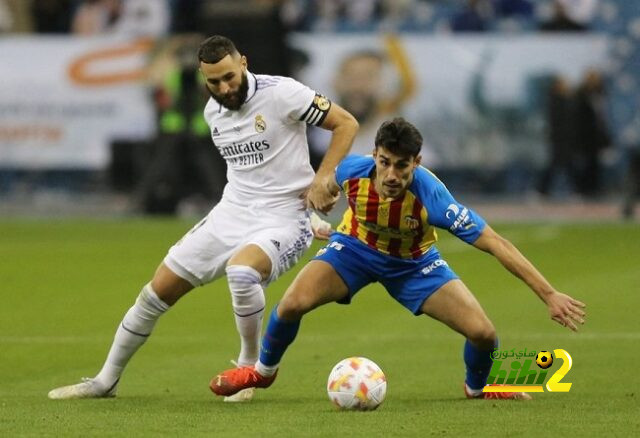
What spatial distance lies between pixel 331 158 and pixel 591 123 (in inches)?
629

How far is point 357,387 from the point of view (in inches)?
315

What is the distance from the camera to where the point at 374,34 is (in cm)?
2453

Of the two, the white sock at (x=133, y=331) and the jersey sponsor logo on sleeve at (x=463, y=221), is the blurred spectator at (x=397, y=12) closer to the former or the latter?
the white sock at (x=133, y=331)

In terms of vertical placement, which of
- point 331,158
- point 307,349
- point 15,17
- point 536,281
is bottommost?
point 15,17

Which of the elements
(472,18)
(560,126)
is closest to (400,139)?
(560,126)

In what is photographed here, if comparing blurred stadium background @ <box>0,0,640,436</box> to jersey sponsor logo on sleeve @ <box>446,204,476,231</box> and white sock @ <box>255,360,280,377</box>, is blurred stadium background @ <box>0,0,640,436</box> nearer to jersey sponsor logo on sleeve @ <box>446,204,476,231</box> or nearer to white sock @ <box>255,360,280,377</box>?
white sock @ <box>255,360,280,377</box>

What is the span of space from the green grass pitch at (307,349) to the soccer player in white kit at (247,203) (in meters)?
0.43

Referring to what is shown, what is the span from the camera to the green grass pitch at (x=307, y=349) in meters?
7.62

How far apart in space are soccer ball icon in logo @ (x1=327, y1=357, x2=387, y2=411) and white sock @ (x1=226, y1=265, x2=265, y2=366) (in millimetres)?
710

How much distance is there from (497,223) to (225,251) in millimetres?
13543

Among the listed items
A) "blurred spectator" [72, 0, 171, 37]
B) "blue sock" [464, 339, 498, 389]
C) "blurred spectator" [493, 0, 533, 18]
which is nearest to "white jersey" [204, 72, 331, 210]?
"blue sock" [464, 339, 498, 389]

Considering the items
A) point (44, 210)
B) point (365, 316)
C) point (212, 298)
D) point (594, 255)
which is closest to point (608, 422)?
point (365, 316)

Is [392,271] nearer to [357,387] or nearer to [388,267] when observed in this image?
[388,267]

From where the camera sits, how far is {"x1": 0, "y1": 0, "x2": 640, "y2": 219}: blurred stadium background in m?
23.6
